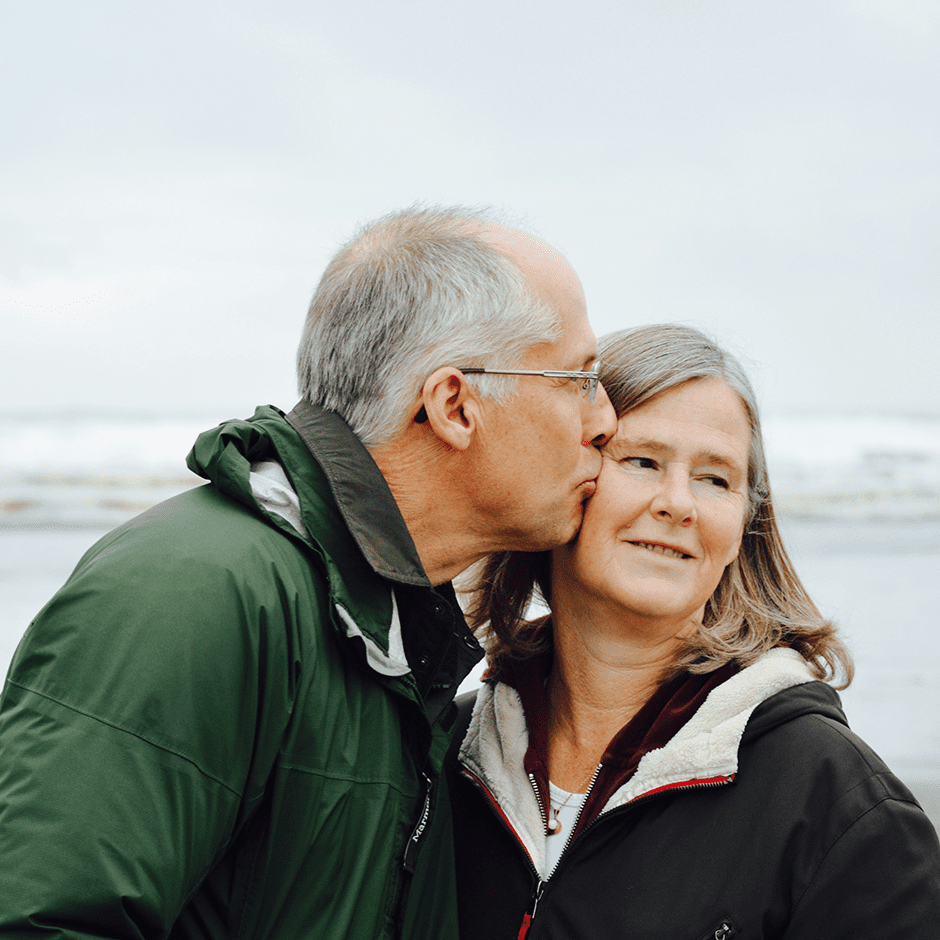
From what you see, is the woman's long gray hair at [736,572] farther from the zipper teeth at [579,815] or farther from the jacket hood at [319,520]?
the jacket hood at [319,520]

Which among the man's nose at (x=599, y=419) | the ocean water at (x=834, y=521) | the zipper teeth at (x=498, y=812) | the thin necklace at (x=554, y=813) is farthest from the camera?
the ocean water at (x=834, y=521)

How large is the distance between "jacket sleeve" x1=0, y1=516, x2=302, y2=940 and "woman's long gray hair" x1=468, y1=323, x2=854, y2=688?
43.3 inches

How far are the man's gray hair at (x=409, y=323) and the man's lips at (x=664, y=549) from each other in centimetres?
50

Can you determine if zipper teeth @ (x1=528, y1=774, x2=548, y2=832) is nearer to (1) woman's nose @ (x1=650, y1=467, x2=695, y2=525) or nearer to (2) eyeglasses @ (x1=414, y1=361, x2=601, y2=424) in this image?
(1) woman's nose @ (x1=650, y1=467, x2=695, y2=525)

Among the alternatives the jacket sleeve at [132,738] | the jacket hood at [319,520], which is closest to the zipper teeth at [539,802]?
the jacket hood at [319,520]

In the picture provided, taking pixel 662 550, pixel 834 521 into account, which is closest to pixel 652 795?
pixel 662 550

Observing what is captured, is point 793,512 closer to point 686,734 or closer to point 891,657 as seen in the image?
point 891,657

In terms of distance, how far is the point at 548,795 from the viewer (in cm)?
237

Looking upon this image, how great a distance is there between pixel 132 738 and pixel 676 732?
3.99 ft

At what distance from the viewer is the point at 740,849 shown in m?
2.03

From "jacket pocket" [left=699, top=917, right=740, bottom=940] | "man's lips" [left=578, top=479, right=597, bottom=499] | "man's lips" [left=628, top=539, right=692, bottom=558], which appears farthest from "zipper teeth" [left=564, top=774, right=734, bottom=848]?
"man's lips" [left=578, top=479, right=597, bottom=499]

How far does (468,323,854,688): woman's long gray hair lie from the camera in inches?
97.1

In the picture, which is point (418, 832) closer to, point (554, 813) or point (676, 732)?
point (554, 813)

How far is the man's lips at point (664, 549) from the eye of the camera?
2.41 metres
